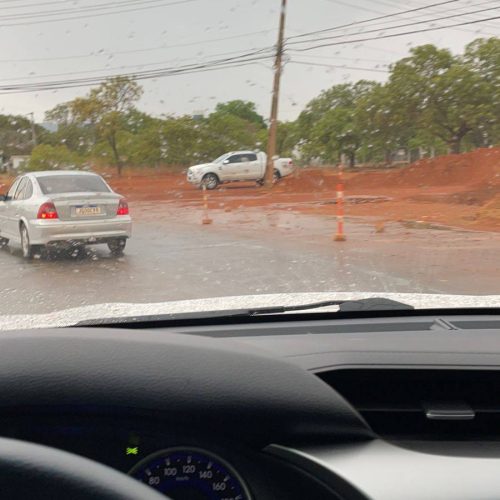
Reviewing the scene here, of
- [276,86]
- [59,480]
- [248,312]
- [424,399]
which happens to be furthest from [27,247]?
[59,480]

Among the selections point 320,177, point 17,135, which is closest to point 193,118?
point 17,135

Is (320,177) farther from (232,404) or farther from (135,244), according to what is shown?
(232,404)

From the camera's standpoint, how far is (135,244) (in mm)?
9086

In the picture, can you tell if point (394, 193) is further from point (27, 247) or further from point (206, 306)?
point (206, 306)

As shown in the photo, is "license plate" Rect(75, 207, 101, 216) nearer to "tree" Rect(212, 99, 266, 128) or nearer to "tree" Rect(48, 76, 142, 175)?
"tree" Rect(48, 76, 142, 175)

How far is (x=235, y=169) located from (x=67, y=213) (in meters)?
2.99

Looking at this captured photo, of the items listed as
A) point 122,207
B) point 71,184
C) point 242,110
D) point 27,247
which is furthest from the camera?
point 27,247

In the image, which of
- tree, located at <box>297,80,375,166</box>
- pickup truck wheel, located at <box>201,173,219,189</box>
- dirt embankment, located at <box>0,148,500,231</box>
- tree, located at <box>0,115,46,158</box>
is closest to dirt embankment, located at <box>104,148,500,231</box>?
dirt embankment, located at <box>0,148,500,231</box>

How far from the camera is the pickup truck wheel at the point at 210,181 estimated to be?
1006 cm

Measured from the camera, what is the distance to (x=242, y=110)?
643 centimetres

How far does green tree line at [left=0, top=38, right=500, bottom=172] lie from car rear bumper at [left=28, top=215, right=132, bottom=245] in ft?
3.76

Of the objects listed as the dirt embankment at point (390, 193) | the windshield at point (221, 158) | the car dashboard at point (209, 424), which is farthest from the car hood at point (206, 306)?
the windshield at point (221, 158)

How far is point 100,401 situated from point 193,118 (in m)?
4.82

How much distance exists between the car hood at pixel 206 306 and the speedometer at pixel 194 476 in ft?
5.49
